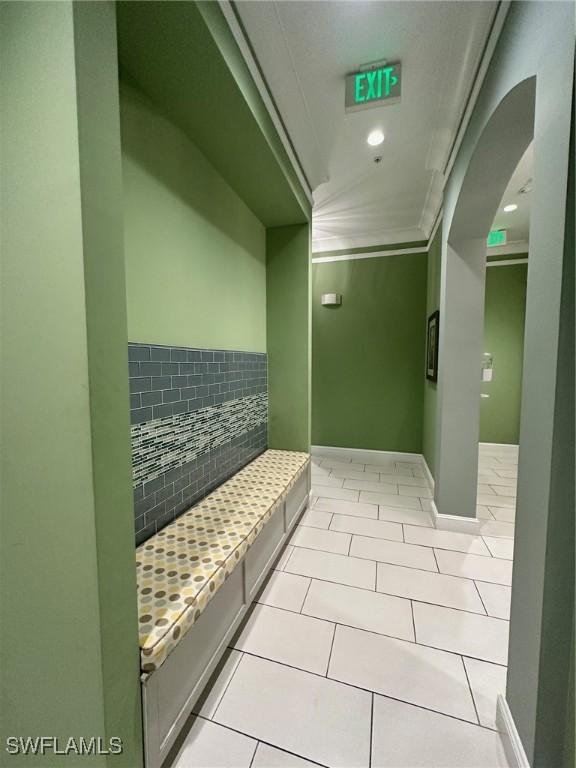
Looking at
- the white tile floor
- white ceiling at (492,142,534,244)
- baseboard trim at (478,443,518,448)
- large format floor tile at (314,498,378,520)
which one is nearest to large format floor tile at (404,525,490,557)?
the white tile floor

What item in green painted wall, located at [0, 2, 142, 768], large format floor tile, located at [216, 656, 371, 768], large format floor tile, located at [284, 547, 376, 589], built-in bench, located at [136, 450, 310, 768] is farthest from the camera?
large format floor tile, located at [284, 547, 376, 589]

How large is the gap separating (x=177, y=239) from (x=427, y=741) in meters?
2.63

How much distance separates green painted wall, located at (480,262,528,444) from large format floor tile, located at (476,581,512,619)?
12.1 feet

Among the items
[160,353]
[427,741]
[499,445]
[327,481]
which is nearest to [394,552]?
[427,741]

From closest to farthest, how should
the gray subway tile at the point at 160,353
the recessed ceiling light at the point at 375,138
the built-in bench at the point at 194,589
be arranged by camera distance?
the built-in bench at the point at 194,589 < the gray subway tile at the point at 160,353 < the recessed ceiling light at the point at 375,138

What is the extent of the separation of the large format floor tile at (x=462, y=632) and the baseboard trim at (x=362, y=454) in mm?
2752

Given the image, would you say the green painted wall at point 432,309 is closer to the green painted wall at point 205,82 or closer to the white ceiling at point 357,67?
the white ceiling at point 357,67

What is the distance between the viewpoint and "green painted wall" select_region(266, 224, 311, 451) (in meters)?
3.16

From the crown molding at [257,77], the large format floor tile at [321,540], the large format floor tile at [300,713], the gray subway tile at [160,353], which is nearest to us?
the large format floor tile at [300,713]

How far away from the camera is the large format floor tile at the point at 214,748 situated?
3.68ft

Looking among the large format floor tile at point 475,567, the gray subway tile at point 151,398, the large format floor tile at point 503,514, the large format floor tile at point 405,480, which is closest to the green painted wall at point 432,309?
the large format floor tile at point 405,480

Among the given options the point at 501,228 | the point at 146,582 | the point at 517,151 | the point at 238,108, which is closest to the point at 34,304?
the point at 146,582

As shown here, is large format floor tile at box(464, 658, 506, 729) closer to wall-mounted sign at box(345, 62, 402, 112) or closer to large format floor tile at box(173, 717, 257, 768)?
large format floor tile at box(173, 717, 257, 768)

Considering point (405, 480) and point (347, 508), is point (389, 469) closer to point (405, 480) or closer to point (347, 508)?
point (405, 480)
